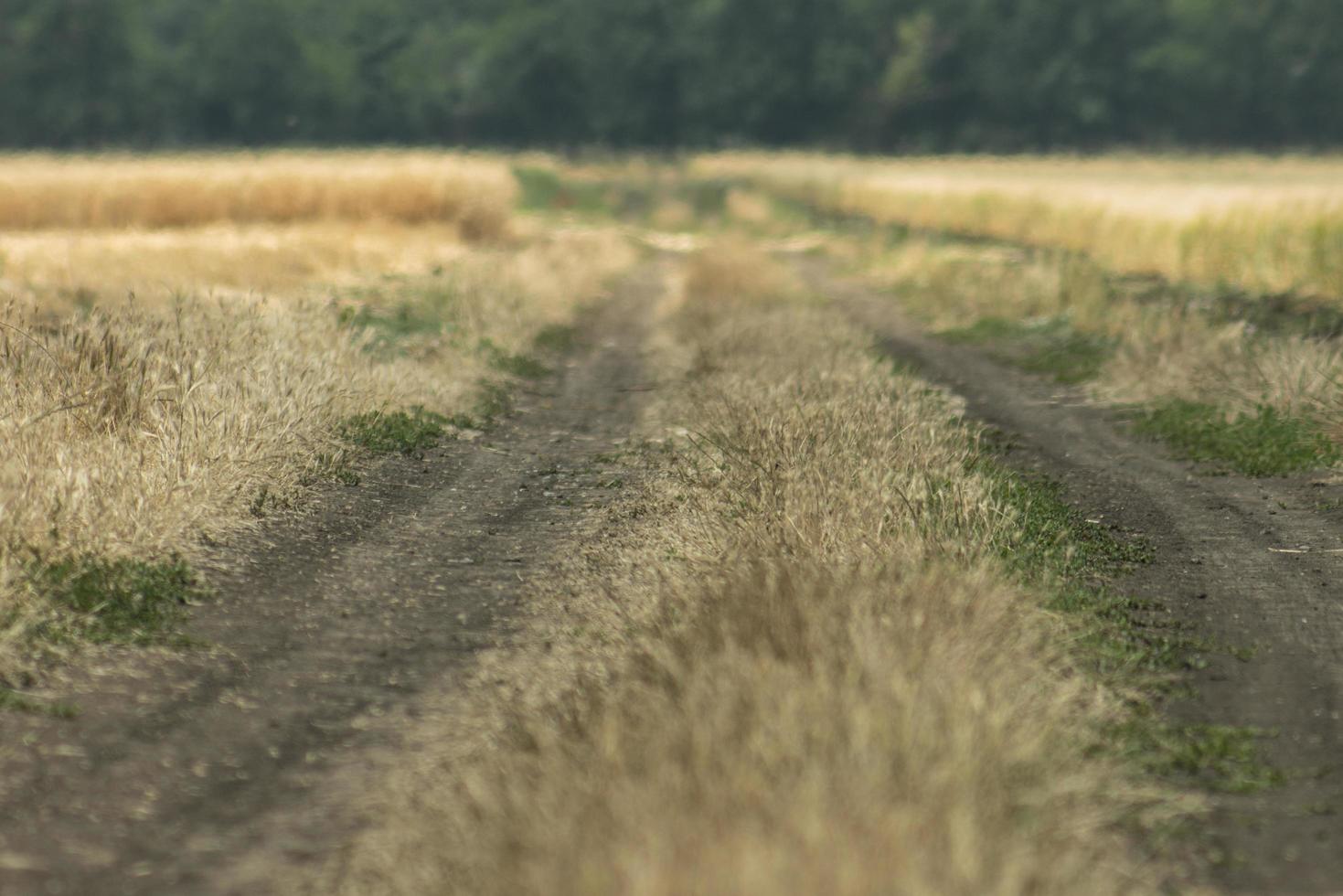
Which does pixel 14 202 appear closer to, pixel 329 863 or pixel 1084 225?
pixel 1084 225

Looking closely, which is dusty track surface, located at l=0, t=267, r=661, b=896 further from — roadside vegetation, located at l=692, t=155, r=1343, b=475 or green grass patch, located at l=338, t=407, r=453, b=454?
roadside vegetation, located at l=692, t=155, r=1343, b=475

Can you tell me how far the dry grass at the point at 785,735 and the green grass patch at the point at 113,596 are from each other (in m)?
1.65

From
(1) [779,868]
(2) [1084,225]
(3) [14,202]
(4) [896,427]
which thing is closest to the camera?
(1) [779,868]

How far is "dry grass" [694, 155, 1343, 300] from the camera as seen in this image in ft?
66.6

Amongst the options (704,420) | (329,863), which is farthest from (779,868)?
(704,420)

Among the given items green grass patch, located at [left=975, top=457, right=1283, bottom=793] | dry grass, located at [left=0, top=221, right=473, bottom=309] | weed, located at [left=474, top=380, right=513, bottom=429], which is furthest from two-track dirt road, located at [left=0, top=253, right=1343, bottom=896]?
dry grass, located at [left=0, top=221, right=473, bottom=309]

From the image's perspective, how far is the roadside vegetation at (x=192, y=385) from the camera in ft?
22.8

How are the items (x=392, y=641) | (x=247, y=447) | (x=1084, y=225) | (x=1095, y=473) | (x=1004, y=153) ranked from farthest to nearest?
(x=1004, y=153) < (x=1084, y=225) < (x=1095, y=473) < (x=247, y=447) < (x=392, y=641)

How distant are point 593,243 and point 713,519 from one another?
24.5 m

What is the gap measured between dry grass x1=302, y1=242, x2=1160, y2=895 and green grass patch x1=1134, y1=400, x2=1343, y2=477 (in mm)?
3953

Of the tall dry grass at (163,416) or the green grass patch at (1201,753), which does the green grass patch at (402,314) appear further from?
the green grass patch at (1201,753)

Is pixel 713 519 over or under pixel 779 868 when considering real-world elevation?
under

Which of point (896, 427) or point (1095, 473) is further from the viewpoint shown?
point (1095, 473)

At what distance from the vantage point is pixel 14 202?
2759 centimetres
